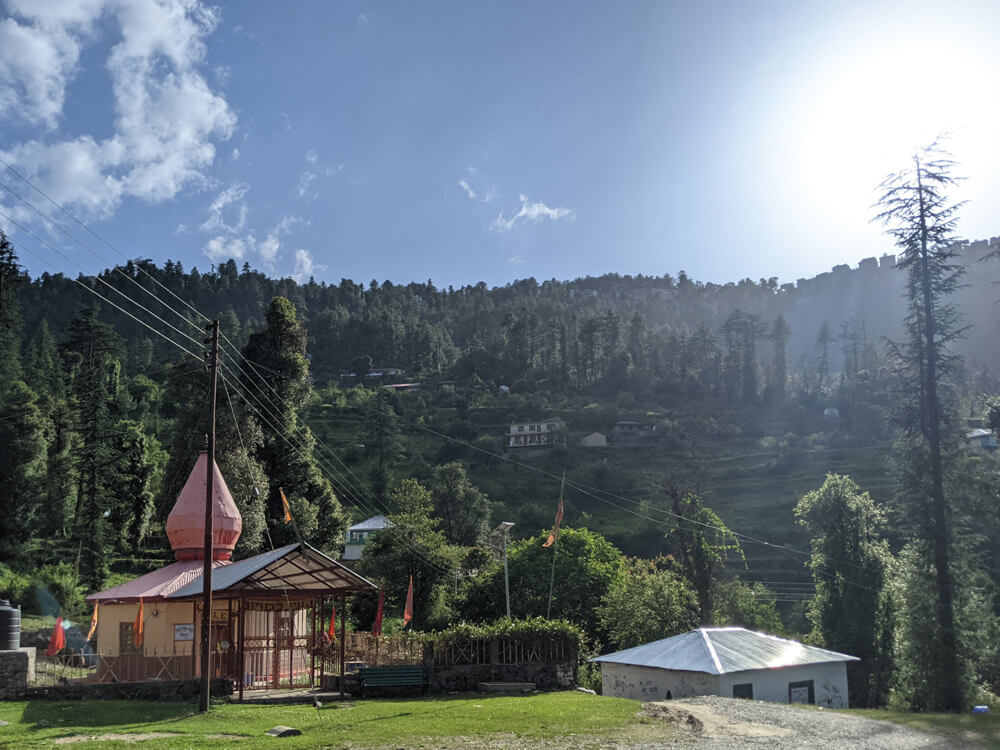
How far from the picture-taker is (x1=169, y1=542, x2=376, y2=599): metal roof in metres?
20.9

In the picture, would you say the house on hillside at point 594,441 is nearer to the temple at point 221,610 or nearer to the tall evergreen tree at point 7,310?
the tall evergreen tree at point 7,310

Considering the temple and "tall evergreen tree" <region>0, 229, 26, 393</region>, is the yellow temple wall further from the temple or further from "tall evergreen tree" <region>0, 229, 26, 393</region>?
"tall evergreen tree" <region>0, 229, 26, 393</region>

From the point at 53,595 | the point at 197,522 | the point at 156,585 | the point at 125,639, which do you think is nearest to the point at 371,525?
the point at 53,595

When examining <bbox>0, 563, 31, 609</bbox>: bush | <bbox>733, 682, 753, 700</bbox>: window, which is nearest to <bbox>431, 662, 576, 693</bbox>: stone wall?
<bbox>733, 682, 753, 700</bbox>: window

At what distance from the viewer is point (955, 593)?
27.8m

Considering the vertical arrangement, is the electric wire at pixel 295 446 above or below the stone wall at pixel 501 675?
above

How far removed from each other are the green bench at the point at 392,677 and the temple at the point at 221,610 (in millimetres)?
795

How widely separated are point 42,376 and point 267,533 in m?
44.6

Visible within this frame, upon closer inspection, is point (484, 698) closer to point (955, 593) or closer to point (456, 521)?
point (955, 593)

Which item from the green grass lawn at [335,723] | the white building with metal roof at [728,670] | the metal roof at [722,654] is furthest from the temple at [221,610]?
the metal roof at [722,654]

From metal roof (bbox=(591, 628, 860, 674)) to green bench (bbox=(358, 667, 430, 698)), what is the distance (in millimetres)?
8113

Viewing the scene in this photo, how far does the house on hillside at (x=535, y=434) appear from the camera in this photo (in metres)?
101

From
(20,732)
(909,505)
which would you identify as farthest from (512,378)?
(20,732)

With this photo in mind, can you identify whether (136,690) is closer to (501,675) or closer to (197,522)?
(197,522)
